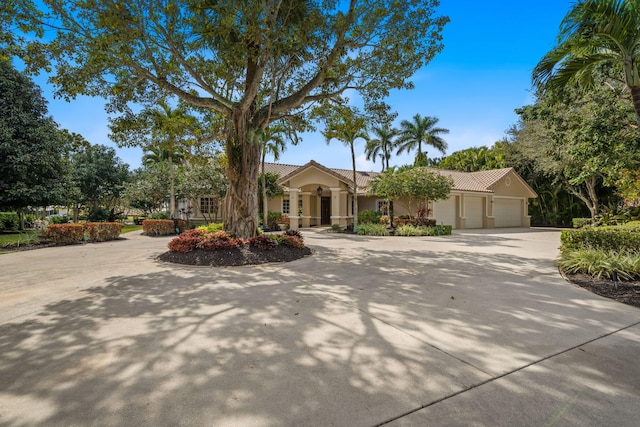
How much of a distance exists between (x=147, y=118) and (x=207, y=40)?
423cm

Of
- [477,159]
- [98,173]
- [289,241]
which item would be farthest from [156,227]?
[477,159]

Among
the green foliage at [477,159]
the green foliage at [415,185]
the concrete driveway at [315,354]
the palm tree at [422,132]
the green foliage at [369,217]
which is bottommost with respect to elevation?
the concrete driveway at [315,354]

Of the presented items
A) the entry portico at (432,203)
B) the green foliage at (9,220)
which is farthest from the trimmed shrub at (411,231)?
the green foliage at (9,220)

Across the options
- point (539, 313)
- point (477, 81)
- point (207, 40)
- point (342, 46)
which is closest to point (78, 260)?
point (207, 40)

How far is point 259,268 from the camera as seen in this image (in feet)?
26.0

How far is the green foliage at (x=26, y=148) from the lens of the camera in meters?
16.2

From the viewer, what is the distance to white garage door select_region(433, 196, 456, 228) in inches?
886

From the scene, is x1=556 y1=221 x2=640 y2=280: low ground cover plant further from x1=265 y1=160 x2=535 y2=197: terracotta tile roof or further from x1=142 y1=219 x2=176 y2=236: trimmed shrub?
x1=142 y1=219 x2=176 y2=236: trimmed shrub

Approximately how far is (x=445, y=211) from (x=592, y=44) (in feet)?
57.1

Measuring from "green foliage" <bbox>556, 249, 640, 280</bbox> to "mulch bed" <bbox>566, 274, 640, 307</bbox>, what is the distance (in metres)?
0.22

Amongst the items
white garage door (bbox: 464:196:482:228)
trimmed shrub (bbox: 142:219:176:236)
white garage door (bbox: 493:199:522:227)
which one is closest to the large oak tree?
trimmed shrub (bbox: 142:219:176:236)

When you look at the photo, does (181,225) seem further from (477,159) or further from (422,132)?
(477,159)

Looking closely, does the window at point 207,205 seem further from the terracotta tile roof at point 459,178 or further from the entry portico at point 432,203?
the terracotta tile roof at point 459,178

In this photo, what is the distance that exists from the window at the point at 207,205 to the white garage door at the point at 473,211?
19.7 metres
